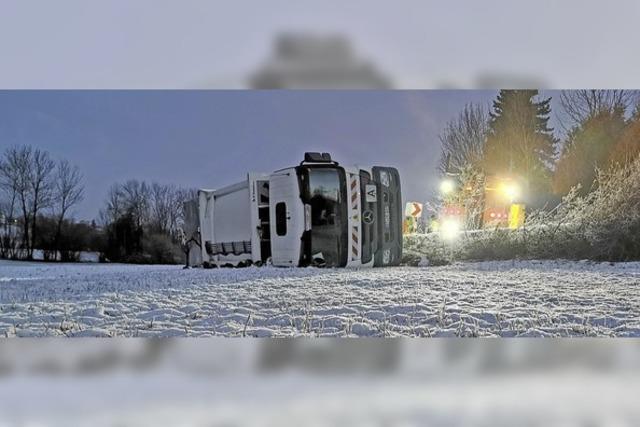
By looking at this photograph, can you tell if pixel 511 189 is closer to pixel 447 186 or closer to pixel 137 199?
pixel 447 186

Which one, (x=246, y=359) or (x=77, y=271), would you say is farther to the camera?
(x=77, y=271)

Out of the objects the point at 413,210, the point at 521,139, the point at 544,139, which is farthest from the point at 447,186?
the point at 544,139

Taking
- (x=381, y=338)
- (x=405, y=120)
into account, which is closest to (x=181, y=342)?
(x=381, y=338)

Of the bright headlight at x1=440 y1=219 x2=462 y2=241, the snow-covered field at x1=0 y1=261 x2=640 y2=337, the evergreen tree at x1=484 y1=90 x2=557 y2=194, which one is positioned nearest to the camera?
the snow-covered field at x1=0 y1=261 x2=640 y2=337

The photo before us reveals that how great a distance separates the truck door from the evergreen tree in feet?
3.77

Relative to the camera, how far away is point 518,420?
8.41 feet

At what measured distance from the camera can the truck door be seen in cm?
312

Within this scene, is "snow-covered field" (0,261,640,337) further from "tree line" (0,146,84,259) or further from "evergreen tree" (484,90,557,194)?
"evergreen tree" (484,90,557,194)

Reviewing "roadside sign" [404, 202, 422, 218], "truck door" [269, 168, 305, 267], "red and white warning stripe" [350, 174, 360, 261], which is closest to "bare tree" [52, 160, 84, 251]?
"truck door" [269, 168, 305, 267]

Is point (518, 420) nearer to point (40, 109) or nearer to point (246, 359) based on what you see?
point (246, 359)

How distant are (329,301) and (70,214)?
163 centimetres

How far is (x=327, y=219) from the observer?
313cm

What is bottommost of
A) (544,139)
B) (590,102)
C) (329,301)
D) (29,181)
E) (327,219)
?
(329,301)

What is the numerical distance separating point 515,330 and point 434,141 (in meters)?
1.17
